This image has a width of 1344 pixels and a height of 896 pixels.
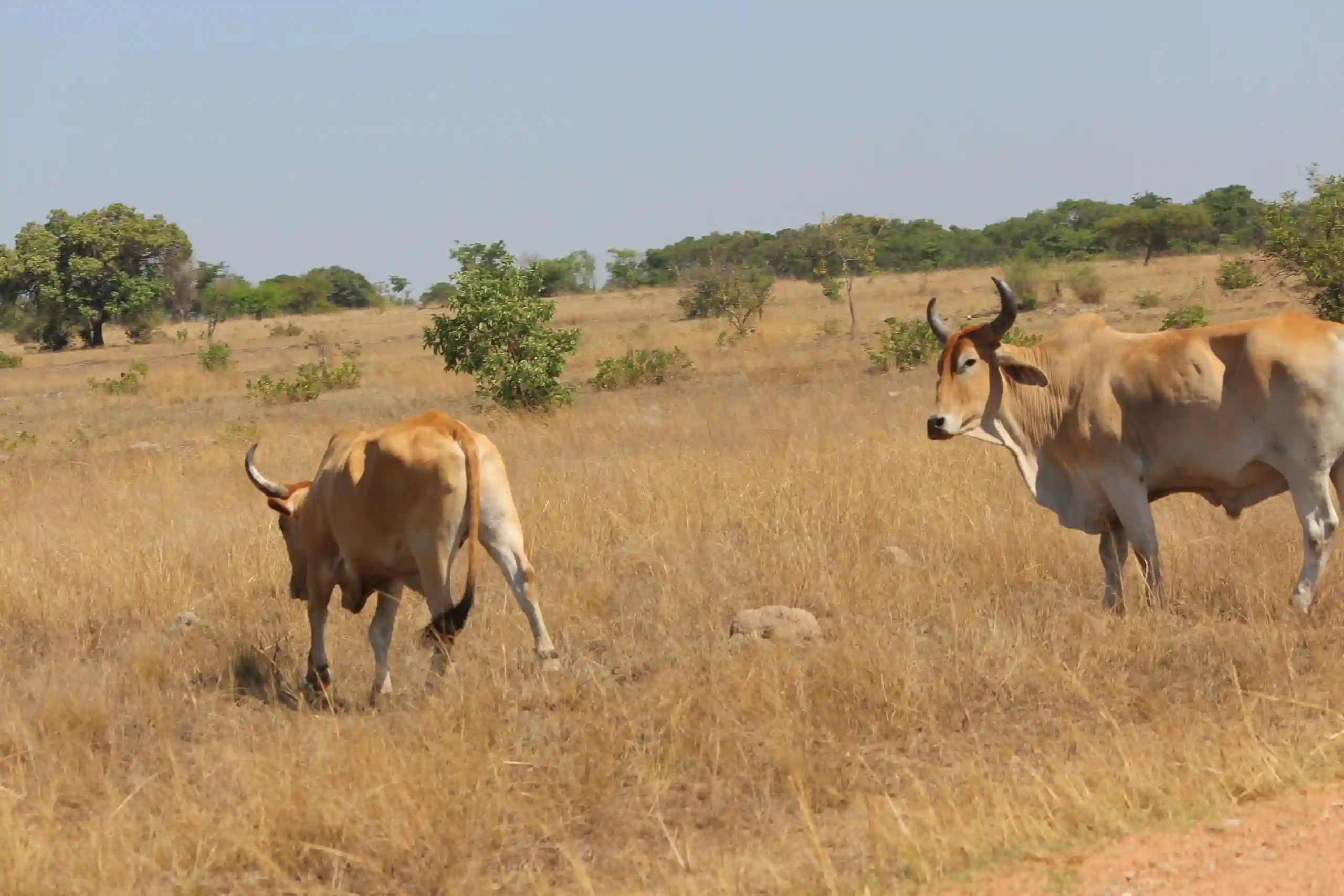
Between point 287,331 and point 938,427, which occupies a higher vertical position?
point 938,427

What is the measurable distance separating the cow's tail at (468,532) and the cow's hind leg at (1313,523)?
12.3 ft

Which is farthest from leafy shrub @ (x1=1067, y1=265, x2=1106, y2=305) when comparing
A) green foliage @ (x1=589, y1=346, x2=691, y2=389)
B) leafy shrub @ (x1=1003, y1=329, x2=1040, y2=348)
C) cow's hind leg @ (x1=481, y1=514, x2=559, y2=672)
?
cow's hind leg @ (x1=481, y1=514, x2=559, y2=672)

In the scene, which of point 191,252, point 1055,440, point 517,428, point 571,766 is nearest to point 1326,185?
point 517,428

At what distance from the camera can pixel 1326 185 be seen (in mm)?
17234

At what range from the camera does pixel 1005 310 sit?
7.64 m

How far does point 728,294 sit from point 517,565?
26.5 m

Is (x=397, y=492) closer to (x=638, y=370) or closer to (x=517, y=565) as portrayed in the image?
(x=517, y=565)

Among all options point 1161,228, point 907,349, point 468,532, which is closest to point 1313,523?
point 468,532

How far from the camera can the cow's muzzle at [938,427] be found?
24.8ft

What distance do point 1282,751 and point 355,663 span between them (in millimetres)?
4482

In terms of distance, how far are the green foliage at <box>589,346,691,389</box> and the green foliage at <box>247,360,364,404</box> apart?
168 inches

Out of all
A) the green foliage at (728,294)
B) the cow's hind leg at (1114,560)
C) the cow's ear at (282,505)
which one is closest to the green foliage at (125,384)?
the green foliage at (728,294)

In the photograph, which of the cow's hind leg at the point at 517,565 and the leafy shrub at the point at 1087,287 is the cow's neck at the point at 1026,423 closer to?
the cow's hind leg at the point at 517,565

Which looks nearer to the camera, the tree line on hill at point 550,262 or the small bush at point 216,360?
the small bush at point 216,360
